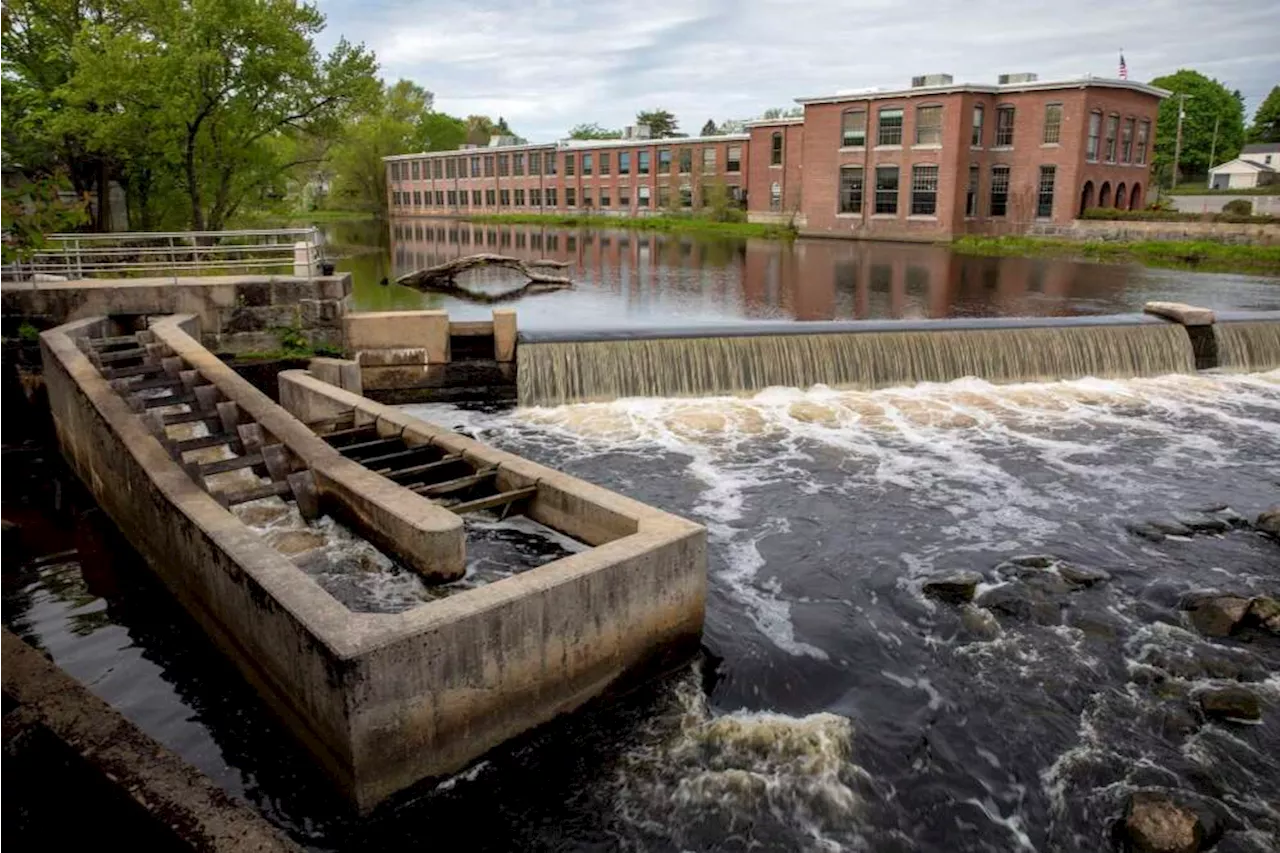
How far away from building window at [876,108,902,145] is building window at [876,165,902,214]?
1784 millimetres

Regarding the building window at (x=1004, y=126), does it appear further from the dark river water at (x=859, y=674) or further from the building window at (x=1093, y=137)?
the dark river water at (x=859, y=674)

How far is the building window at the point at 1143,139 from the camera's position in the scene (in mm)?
58969

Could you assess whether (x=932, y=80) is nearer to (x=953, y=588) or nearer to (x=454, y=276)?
(x=454, y=276)

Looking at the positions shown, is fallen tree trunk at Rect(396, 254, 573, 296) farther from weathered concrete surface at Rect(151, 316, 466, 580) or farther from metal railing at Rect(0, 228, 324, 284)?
weathered concrete surface at Rect(151, 316, 466, 580)

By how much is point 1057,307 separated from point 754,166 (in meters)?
47.6

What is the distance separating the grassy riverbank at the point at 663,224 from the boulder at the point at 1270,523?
5142cm

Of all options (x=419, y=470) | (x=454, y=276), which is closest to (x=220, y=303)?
(x=419, y=470)

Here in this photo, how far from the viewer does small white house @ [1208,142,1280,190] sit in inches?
3531

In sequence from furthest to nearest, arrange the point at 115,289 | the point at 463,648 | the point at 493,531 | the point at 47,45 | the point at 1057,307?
the point at 47,45
the point at 1057,307
the point at 115,289
the point at 493,531
the point at 463,648

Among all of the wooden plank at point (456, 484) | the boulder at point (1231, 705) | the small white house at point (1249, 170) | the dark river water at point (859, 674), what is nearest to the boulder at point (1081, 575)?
the dark river water at point (859, 674)

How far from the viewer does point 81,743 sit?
530 cm

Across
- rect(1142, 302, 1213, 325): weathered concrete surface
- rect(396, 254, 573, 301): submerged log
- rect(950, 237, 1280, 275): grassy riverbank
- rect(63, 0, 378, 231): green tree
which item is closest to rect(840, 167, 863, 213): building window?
rect(950, 237, 1280, 275): grassy riverbank

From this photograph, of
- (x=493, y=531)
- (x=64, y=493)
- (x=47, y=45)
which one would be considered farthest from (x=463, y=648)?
(x=47, y=45)

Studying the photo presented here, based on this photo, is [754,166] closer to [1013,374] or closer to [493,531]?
[1013,374]
